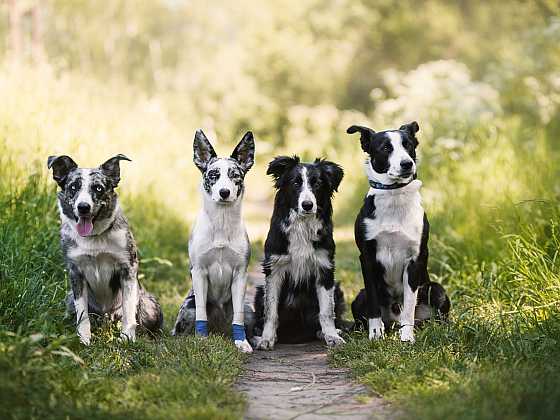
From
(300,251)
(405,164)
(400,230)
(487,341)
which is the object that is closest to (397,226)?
(400,230)

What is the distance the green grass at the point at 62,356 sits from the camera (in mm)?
3574

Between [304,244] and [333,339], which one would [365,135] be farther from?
[333,339]

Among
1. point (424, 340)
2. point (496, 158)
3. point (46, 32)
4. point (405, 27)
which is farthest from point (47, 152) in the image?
point (405, 27)

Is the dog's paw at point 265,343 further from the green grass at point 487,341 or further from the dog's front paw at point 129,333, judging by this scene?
the dog's front paw at point 129,333

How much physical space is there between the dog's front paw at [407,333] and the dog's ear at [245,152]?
1768 mm

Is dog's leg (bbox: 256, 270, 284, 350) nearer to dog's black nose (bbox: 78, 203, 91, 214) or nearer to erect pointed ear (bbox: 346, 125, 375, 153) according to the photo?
erect pointed ear (bbox: 346, 125, 375, 153)

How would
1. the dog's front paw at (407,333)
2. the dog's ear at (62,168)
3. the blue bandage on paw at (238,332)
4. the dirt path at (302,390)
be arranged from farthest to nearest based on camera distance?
the blue bandage on paw at (238,332) < the dog's ear at (62,168) < the dog's front paw at (407,333) < the dirt path at (302,390)

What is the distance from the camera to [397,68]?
1098 inches

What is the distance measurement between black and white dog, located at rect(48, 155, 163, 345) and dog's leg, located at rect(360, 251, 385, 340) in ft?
5.79

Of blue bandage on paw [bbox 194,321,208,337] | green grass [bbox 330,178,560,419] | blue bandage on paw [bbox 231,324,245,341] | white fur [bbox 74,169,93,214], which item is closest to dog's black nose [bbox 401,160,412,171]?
green grass [bbox 330,178,560,419]

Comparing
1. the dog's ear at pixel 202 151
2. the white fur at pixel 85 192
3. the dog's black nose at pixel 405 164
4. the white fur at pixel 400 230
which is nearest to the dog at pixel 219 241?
the dog's ear at pixel 202 151

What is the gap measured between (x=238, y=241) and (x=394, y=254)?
3.98ft

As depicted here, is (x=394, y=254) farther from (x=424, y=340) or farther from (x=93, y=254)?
(x=93, y=254)

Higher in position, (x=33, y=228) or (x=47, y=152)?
(x=47, y=152)
